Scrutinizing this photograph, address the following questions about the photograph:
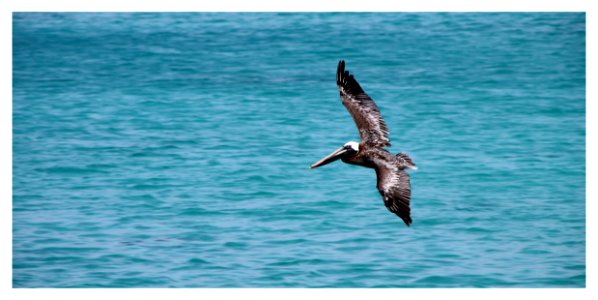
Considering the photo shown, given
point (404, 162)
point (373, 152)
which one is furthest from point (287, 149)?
point (404, 162)

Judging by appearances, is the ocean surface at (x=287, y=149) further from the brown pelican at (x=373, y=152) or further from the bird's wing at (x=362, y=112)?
the bird's wing at (x=362, y=112)

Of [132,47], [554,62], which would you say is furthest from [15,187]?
[554,62]

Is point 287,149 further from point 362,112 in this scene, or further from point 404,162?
point 404,162

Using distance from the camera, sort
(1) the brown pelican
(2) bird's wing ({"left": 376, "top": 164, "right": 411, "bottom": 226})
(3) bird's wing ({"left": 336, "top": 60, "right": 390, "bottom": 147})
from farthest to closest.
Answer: (3) bird's wing ({"left": 336, "top": 60, "right": 390, "bottom": 147}), (1) the brown pelican, (2) bird's wing ({"left": 376, "top": 164, "right": 411, "bottom": 226})

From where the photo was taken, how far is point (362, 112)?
10.9 metres

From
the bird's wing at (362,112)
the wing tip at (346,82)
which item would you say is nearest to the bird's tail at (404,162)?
the bird's wing at (362,112)

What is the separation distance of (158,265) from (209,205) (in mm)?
1558

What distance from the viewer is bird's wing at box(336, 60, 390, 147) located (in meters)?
10.9

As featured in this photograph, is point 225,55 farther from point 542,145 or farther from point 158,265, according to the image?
point 158,265

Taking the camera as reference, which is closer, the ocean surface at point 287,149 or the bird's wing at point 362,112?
the bird's wing at point 362,112

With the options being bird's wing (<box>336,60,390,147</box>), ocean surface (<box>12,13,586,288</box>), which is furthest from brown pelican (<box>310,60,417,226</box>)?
ocean surface (<box>12,13,586,288</box>)

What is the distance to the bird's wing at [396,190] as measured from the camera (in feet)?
32.0

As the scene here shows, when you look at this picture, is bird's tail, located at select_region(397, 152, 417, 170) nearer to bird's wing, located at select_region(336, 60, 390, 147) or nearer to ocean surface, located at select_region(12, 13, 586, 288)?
bird's wing, located at select_region(336, 60, 390, 147)

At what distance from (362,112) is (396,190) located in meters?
1.29
